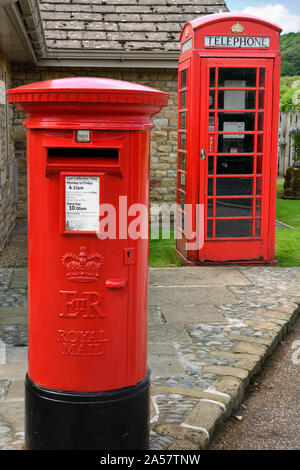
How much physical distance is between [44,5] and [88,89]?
32.2 feet

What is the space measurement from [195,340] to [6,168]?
5546mm

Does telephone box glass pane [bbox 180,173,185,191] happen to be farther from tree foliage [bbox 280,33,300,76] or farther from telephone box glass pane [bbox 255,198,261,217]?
tree foliage [bbox 280,33,300,76]

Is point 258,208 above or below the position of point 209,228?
above

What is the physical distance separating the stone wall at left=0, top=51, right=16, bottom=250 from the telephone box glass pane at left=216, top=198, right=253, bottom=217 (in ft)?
9.81

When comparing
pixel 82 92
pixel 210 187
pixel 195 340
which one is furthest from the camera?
pixel 210 187

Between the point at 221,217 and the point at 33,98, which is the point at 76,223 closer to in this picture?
the point at 33,98

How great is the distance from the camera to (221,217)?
7523mm

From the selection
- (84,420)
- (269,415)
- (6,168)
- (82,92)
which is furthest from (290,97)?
(84,420)

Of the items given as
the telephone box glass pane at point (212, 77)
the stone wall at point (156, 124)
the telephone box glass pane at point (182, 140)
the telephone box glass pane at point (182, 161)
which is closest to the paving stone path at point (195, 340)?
the telephone box glass pane at point (182, 161)

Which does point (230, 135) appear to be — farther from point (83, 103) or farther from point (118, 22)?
point (118, 22)

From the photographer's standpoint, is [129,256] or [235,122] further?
[235,122]

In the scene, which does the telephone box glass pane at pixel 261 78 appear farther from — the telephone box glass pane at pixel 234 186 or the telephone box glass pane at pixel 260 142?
the telephone box glass pane at pixel 234 186

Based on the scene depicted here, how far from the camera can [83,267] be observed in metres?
2.84

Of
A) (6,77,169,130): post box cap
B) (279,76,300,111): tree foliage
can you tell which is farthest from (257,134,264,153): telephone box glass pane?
(279,76,300,111): tree foliage
